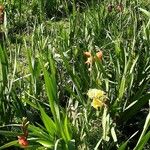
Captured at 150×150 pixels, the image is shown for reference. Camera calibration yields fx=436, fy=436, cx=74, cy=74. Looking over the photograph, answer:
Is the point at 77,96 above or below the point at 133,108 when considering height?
above

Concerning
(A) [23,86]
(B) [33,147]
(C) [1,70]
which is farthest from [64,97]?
(B) [33,147]

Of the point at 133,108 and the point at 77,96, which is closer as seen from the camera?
the point at 77,96

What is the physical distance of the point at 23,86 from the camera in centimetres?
267

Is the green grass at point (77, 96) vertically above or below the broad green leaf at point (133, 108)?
above

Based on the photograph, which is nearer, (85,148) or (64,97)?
(85,148)

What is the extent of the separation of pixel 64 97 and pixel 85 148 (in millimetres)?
915

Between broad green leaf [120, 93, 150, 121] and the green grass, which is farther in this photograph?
broad green leaf [120, 93, 150, 121]

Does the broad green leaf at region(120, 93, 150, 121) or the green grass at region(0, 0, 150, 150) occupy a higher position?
the green grass at region(0, 0, 150, 150)

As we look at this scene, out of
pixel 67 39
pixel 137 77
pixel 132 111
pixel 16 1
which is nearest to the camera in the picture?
pixel 132 111

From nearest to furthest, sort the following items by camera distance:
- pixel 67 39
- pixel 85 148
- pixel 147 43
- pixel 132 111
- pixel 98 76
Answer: pixel 85 148
pixel 98 76
pixel 132 111
pixel 147 43
pixel 67 39

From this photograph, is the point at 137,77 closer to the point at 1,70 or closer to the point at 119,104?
the point at 119,104

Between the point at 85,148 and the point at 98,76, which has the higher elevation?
the point at 98,76

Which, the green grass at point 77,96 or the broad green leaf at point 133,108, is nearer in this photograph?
the green grass at point 77,96

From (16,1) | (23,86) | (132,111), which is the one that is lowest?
(132,111)
